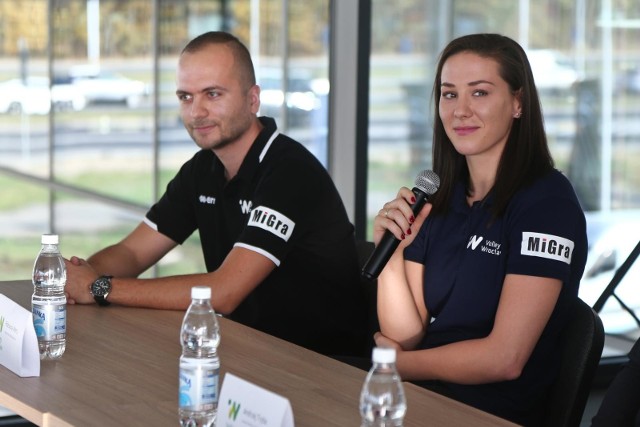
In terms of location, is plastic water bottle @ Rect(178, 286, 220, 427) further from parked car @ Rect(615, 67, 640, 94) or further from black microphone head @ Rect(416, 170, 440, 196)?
parked car @ Rect(615, 67, 640, 94)

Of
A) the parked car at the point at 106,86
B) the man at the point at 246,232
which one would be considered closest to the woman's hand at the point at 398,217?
the man at the point at 246,232

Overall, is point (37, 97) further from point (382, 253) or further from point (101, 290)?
point (382, 253)

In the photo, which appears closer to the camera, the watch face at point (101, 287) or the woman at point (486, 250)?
the woman at point (486, 250)

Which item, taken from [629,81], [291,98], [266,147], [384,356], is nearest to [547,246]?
[384,356]

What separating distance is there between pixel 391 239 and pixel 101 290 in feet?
2.58

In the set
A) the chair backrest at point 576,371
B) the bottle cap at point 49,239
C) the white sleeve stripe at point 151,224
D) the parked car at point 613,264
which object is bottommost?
the parked car at point 613,264

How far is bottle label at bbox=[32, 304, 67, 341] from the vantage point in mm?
2184

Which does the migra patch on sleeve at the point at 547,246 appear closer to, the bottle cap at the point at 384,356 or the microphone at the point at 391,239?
the microphone at the point at 391,239

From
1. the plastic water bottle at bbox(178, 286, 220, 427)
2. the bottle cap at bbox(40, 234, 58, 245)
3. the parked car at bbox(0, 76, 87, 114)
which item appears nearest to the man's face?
the bottle cap at bbox(40, 234, 58, 245)

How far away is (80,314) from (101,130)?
4.63 metres

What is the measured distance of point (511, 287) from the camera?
226 cm

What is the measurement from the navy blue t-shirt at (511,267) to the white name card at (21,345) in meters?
0.87

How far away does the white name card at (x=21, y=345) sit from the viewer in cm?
205

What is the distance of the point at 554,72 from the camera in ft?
14.7
